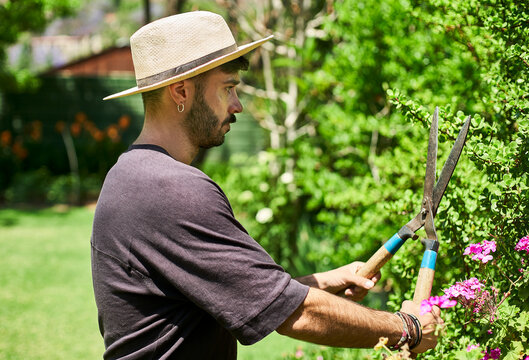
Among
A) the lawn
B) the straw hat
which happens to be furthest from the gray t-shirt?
the lawn

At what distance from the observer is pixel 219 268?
5.15ft

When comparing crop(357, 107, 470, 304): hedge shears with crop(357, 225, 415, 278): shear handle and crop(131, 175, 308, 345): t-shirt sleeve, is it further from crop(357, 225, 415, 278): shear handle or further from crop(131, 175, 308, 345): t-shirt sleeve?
crop(131, 175, 308, 345): t-shirt sleeve

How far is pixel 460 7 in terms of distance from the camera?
7.28ft

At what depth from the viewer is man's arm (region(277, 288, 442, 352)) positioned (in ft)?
5.34

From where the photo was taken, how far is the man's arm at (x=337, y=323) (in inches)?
64.1

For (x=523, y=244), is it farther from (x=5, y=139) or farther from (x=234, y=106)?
(x=5, y=139)

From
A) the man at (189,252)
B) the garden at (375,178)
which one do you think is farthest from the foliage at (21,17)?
the man at (189,252)

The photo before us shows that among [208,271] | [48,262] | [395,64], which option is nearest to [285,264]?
[395,64]

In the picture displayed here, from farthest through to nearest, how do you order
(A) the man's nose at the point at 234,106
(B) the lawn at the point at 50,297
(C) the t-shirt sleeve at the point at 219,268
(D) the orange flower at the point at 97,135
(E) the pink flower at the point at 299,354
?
1. (D) the orange flower at the point at 97,135
2. (B) the lawn at the point at 50,297
3. (E) the pink flower at the point at 299,354
4. (A) the man's nose at the point at 234,106
5. (C) the t-shirt sleeve at the point at 219,268

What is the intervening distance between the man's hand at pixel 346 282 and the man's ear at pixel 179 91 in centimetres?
86

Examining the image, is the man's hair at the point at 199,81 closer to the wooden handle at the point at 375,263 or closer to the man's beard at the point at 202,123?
the man's beard at the point at 202,123

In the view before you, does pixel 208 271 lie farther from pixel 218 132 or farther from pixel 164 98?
pixel 164 98

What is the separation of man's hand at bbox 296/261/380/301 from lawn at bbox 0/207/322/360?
82.4 inches

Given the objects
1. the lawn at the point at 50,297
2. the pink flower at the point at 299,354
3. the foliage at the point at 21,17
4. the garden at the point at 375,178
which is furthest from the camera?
the foliage at the point at 21,17
